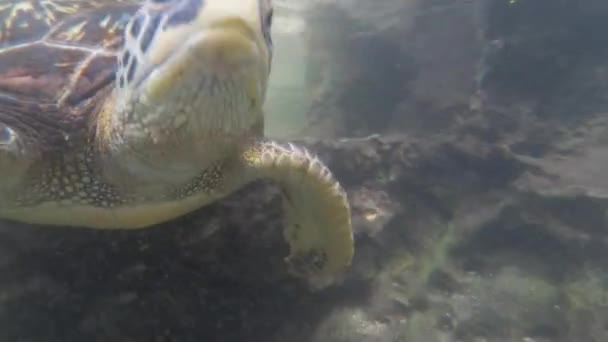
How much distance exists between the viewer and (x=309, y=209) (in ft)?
10.5

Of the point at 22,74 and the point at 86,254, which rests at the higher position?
the point at 22,74

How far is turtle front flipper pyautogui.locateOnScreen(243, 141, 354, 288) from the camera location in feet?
9.00

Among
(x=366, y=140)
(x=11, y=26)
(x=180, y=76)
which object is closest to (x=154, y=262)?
(x=11, y=26)

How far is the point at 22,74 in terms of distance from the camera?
270 cm

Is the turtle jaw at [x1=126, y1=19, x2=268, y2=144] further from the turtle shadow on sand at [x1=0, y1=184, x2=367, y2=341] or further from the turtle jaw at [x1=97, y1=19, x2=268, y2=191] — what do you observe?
the turtle shadow on sand at [x1=0, y1=184, x2=367, y2=341]

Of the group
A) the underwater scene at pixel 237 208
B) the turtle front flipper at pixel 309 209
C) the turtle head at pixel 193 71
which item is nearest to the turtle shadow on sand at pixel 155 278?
the underwater scene at pixel 237 208

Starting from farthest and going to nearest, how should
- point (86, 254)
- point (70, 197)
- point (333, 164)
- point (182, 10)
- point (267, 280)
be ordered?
point (333, 164) < point (267, 280) < point (86, 254) < point (70, 197) < point (182, 10)

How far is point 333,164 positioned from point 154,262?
1.98m

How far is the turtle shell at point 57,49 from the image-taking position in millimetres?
2609

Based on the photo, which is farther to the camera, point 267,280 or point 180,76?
point 267,280

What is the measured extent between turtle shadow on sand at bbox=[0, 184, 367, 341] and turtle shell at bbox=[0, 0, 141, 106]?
100 cm

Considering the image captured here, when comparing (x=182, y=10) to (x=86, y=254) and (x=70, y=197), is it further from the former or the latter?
(x=86, y=254)

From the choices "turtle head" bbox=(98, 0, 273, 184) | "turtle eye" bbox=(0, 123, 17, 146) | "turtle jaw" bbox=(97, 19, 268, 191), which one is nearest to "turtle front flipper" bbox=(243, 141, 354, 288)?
"turtle jaw" bbox=(97, 19, 268, 191)

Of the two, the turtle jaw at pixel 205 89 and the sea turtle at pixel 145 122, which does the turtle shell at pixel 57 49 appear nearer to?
the sea turtle at pixel 145 122
